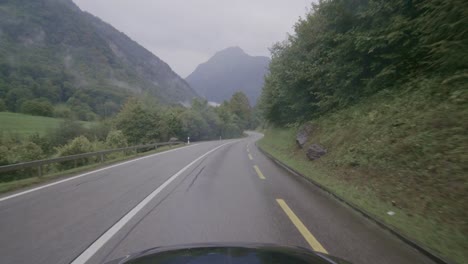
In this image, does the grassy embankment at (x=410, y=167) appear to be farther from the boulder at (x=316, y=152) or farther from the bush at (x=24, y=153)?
the bush at (x=24, y=153)

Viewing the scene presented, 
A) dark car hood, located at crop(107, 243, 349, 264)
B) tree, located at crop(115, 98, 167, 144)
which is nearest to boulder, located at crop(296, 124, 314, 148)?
dark car hood, located at crop(107, 243, 349, 264)

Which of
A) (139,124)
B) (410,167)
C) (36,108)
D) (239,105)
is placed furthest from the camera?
→ (239,105)

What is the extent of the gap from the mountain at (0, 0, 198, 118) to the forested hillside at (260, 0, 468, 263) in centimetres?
5827

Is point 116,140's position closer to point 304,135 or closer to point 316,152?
point 304,135

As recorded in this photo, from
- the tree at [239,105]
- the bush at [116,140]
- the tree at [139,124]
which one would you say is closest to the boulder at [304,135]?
the bush at [116,140]

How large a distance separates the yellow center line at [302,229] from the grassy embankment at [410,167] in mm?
1459

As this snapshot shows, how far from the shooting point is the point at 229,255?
7.50 feet

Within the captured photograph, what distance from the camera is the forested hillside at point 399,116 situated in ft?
16.4

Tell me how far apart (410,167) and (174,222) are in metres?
5.69

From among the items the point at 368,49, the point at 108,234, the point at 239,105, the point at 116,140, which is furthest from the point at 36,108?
the point at 108,234

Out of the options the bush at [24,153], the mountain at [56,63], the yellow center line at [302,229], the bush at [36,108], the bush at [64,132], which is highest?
the mountain at [56,63]

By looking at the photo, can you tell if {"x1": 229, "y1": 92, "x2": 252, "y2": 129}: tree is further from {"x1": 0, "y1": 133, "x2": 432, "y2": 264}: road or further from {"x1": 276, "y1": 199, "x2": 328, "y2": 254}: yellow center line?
{"x1": 276, "y1": 199, "x2": 328, "y2": 254}: yellow center line

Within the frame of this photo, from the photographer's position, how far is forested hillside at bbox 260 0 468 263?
16.4ft

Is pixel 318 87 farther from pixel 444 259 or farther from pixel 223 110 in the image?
pixel 223 110
